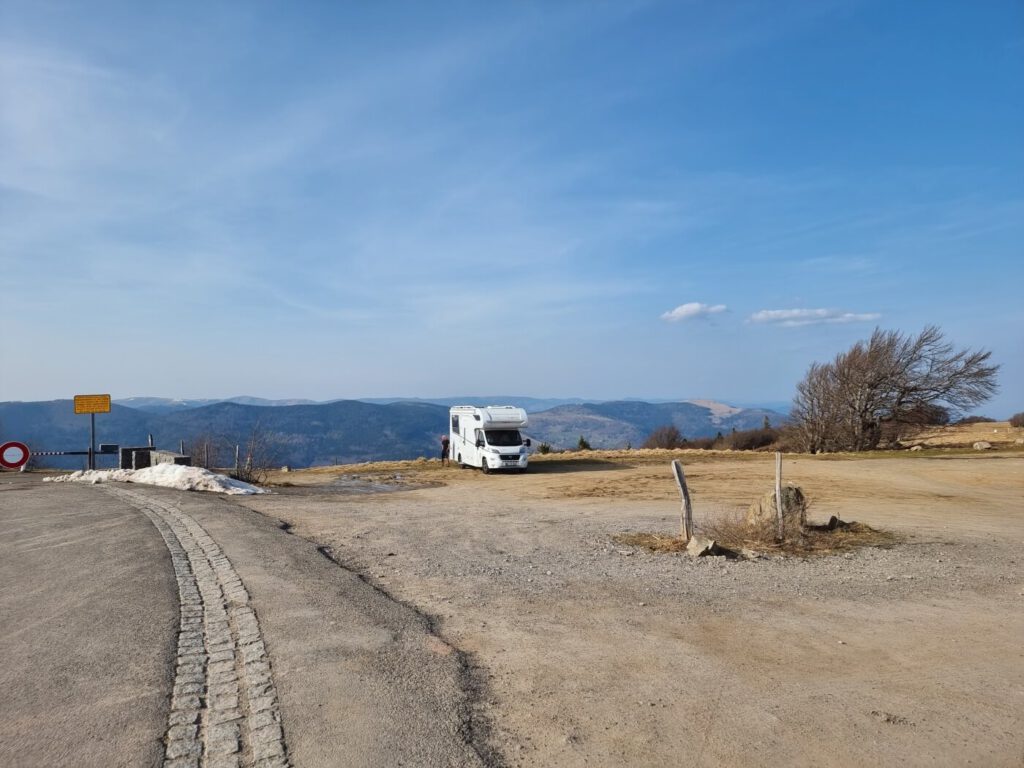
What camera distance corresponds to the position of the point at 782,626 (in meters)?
6.79

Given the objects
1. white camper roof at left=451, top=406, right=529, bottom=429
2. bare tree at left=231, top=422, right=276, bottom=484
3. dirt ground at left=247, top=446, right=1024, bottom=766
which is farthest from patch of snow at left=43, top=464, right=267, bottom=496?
white camper roof at left=451, top=406, right=529, bottom=429

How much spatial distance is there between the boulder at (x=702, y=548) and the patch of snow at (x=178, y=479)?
12.8 metres

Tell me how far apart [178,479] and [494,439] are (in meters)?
13.8

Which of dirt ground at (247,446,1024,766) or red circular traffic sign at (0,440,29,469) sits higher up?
red circular traffic sign at (0,440,29,469)

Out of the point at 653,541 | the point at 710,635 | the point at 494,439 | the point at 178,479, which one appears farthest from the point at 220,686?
the point at 494,439

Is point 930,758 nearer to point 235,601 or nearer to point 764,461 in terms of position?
point 235,601

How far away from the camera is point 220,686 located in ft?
15.9

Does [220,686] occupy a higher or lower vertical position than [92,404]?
lower

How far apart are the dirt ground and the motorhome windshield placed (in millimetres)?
14445

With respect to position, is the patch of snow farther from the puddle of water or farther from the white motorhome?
the white motorhome

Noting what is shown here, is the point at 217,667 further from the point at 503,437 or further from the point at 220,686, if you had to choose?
the point at 503,437

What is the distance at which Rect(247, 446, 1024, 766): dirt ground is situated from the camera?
4.30 metres

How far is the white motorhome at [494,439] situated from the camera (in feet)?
97.8

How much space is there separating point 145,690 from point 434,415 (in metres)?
191
